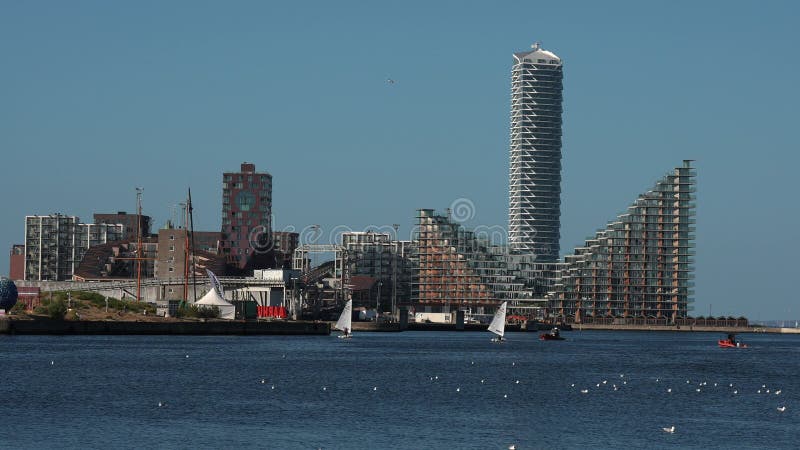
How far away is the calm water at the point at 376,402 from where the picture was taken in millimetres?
75625

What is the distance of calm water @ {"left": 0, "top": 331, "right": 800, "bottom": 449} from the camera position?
2977 inches

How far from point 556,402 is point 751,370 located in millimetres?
57980

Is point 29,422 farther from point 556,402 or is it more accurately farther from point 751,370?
point 751,370

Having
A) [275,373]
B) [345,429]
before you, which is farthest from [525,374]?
[345,429]

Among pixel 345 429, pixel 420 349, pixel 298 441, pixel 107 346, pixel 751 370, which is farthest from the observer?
pixel 420 349

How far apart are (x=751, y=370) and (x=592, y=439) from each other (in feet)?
262

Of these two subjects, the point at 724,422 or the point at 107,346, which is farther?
the point at 107,346

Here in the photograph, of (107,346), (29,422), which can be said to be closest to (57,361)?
(107,346)

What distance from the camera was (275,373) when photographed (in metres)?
125

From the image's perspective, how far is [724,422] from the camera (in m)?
87.0

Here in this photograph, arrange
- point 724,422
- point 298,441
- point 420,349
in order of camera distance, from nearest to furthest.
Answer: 1. point 298,441
2. point 724,422
3. point 420,349

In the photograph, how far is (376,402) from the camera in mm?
97000

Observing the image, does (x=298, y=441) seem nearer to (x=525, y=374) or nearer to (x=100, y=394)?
(x=100, y=394)

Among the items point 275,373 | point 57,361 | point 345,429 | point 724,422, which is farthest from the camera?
point 57,361
